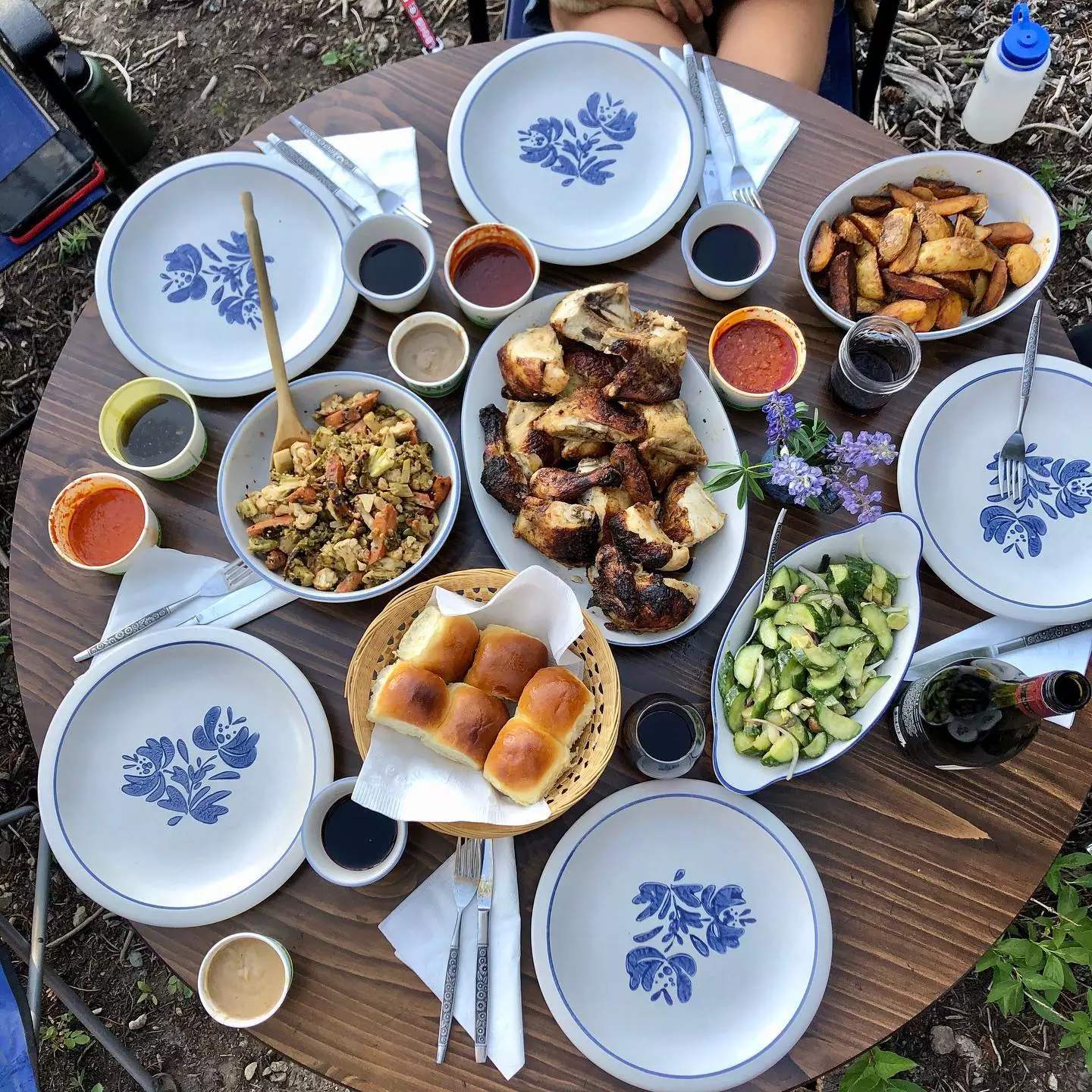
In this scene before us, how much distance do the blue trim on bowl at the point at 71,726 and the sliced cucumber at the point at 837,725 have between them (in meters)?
1.03

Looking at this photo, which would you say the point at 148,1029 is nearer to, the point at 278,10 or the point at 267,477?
the point at 267,477

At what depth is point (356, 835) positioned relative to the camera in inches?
61.7

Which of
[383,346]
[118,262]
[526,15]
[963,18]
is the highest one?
[118,262]

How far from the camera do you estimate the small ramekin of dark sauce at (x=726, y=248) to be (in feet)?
5.77

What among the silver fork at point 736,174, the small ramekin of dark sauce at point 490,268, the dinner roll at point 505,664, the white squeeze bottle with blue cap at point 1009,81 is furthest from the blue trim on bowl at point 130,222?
the white squeeze bottle with blue cap at point 1009,81

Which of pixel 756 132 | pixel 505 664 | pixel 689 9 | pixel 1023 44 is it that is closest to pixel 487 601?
pixel 505 664

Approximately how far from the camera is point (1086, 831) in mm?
2537

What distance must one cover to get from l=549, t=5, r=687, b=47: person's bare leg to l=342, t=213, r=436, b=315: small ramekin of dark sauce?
3.09ft

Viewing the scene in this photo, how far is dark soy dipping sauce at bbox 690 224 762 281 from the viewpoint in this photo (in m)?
1.80

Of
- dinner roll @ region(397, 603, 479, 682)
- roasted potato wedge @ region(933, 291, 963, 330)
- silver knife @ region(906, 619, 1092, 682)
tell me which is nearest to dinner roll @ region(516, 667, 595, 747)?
dinner roll @ region(397, 603, 479, 682)

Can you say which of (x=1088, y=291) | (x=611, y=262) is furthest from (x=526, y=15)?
(x=1088, y=291)

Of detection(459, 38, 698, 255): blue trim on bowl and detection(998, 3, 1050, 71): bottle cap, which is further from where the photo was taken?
detection(998, 3, 1050, 71): bottle cap

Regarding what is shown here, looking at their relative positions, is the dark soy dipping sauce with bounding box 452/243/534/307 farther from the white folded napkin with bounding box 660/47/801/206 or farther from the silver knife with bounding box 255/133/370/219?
the white folded napkin with bounding box 660/47/801/206

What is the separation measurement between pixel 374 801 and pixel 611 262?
4.42ft
